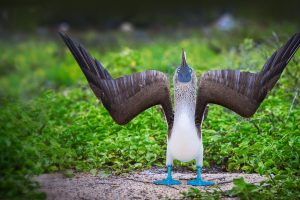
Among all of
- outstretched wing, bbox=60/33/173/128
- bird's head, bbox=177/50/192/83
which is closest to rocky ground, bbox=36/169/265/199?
outstretched wing, bbox=60/33/173/128

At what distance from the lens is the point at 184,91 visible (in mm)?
5645

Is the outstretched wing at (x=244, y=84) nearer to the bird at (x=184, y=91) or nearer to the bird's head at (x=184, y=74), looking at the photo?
the bird at (x=184, y=91)

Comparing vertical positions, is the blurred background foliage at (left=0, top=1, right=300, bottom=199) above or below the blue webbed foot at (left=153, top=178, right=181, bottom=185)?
above

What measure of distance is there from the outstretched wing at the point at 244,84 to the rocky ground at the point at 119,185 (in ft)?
2.40

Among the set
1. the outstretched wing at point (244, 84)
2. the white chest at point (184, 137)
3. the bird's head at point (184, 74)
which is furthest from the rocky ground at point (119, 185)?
the bird's head at point (184, 74)

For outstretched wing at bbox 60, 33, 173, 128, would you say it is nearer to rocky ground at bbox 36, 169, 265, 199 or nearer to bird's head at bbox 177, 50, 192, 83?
bird's head at bbox 177, 50, 192, 83

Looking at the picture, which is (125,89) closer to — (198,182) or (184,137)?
(184,137)

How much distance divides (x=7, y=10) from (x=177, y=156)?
1924cm

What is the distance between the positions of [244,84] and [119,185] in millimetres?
1364

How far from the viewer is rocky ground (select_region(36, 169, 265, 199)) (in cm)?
536

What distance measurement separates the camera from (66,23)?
90.7 feet

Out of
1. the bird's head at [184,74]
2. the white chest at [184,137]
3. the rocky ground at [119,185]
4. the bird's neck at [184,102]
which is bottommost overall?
the rocky ground at [119,185]

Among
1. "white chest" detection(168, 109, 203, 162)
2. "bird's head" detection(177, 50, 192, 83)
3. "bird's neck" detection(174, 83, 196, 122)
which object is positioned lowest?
"white chest" detection(168, 109, 203, 162)

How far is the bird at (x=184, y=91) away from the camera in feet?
18.2
